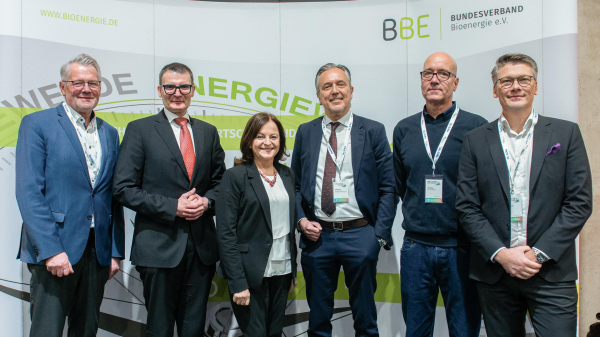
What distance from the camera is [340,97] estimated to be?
2.52 m

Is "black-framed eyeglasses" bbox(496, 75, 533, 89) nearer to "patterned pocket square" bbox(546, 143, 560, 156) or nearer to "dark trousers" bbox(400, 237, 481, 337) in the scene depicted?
"patterned pocket square" bbox(546, 143, 560, 156)

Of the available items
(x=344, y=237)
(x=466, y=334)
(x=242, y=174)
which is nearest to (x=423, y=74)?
(x=344, y=237)

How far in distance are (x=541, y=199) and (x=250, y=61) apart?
7.75 feet

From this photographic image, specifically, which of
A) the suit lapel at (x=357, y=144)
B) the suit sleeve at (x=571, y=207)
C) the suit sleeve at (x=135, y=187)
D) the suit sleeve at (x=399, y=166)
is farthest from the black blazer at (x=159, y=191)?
the suit sleeve at (x=571, y=207)

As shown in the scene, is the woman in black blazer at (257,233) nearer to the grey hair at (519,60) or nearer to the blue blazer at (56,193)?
the blue blazer at (56,193)

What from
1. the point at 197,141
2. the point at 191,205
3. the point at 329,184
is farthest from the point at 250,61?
the point at 191,205

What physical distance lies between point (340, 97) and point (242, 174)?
0.82 m

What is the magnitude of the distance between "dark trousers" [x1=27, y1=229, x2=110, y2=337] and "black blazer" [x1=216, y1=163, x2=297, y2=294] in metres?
0.77

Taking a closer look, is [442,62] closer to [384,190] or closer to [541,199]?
[384,190]

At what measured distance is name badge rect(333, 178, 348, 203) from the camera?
243cm

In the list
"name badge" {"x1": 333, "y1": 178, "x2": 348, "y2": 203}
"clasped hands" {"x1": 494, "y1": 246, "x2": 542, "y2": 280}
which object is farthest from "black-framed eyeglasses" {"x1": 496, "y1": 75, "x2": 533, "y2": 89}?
"name badge" {"x1": 333, "y1": 178, "x2": 348, "y2": 203}

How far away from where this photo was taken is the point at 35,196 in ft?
6.87

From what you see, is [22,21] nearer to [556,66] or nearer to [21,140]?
[21,140]

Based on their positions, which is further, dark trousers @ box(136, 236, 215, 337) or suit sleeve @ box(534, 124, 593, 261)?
dark trousers @ box(136, 236, 215, 337)
